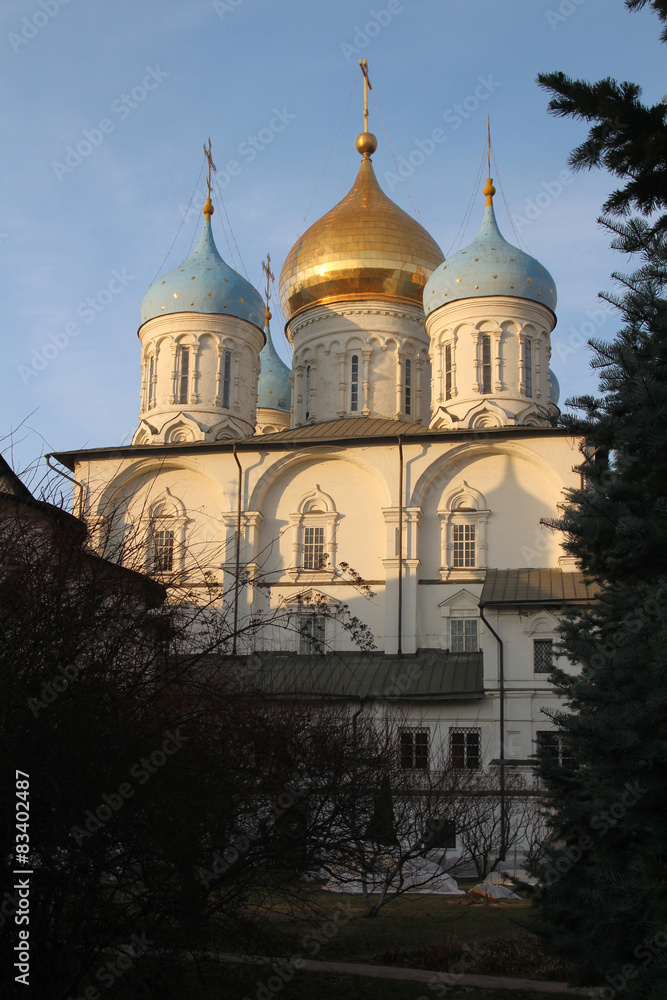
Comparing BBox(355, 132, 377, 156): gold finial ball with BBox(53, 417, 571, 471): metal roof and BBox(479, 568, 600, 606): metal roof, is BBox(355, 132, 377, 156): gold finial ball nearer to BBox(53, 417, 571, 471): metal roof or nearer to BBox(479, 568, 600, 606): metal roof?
BBox(53, 417, 571, 471): metal roof

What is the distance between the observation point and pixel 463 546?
2347 cm

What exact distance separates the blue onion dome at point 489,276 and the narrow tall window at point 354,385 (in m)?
2.79

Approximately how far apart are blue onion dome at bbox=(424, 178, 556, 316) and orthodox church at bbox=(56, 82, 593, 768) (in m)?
0.05

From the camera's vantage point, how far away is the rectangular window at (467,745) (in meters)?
19.1

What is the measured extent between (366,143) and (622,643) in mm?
28863

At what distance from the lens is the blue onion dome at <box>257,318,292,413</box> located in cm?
3803

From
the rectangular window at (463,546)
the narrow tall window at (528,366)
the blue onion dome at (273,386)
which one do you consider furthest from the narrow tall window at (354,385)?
the blue onion dome at (273,386)

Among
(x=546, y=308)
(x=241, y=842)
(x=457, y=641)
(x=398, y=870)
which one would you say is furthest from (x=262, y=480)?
(x=241, y=842)

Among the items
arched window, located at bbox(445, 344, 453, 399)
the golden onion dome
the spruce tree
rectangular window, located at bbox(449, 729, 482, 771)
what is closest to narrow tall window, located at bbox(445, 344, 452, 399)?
arched window, located at bbox(445, 344, 453, 399)

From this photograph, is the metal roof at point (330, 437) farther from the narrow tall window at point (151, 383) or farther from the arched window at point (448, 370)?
the narrow tall window at point (151, 383)

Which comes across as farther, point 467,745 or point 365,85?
point 365,85

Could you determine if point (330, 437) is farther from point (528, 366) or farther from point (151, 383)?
point (151, 383)

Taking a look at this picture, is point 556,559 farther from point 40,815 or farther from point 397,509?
point 40,815

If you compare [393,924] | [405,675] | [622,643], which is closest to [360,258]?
[405,675]
